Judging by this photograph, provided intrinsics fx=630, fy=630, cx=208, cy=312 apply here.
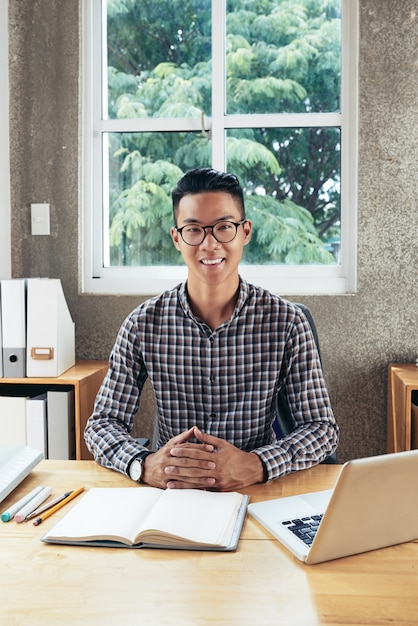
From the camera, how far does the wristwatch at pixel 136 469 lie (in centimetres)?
131

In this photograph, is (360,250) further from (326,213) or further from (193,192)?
(193,192)

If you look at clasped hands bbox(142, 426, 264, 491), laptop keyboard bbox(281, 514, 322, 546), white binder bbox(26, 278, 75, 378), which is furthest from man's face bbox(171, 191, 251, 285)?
white binder bbox(26, 278, 75, 378)

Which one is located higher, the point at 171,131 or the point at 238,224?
the point at 171,131

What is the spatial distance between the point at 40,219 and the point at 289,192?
1130 millimetres

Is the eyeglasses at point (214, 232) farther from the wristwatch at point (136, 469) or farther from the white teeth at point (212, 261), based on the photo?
the wristwatch at point (136, 469)

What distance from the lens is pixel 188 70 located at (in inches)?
113

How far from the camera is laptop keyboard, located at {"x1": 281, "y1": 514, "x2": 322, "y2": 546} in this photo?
100 centimetres

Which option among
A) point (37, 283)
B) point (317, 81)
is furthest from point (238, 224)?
point (317, 81)

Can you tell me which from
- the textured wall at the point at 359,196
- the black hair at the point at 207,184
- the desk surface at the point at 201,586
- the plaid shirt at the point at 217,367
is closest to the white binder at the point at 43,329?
the textured wall at the point at 359,196

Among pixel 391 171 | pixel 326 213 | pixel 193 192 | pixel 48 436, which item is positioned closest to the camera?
pixel 193 192

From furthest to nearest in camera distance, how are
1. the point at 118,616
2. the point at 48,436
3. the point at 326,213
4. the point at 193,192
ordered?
the point at 326,213, the point at 48,436, the point at 193,192, the point at 118,616

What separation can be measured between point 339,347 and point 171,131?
1.24 meters

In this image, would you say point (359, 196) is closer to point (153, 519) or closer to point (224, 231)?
point (224, 231)

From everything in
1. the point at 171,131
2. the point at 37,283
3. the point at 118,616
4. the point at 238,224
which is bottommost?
the point at 118,616
